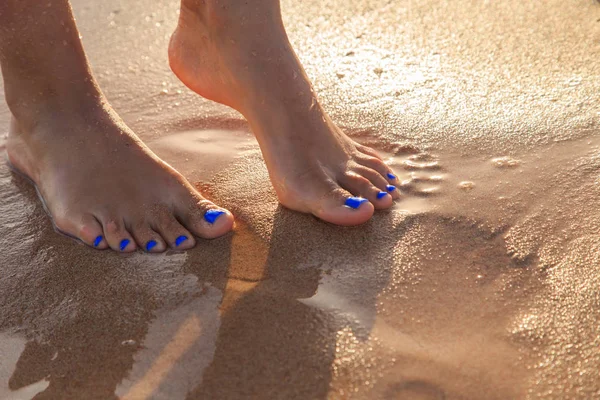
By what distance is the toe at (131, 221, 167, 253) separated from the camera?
1.52 metres

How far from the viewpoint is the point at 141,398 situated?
1.15 m

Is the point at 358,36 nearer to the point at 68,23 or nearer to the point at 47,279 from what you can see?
the point at 68,23

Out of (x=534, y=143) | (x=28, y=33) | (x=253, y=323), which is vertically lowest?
(x=253, y=323)

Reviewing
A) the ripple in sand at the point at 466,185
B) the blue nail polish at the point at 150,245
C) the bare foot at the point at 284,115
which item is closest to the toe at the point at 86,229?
the blue nail polish at the point at 150,245

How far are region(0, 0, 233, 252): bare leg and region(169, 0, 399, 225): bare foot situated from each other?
0.68 ft

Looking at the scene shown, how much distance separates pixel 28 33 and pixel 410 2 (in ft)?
5.27

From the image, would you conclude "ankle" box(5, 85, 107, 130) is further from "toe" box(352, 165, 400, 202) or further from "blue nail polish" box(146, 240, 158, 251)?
"toe" box(352, 165, 400, 202)

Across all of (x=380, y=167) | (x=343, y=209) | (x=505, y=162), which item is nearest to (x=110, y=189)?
(x=343, y=209)

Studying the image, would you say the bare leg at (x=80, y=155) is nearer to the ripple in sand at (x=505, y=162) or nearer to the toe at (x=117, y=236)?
the toe at (x=117, y=236)

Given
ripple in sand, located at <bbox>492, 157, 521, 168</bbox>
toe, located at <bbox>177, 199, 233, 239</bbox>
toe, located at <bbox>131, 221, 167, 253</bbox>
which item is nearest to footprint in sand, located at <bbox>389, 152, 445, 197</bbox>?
ripple in sand, located at <bbox>492, 157, 521, 168</bbox>

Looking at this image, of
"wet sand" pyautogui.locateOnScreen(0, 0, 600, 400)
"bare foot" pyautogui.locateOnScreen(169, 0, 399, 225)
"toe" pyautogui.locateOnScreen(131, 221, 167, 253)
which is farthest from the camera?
"bare foot" pyautogui.locateOnScreen(169, 0, 399, 225)

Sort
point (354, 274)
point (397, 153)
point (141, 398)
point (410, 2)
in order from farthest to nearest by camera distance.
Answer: point (410, 2) → point (397, 153) → point (354, 274) → point (141, 398)

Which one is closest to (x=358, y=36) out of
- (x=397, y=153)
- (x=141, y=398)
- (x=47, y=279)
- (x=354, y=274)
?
(x=397, y=153)

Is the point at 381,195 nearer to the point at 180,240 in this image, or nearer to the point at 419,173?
the point at 419,173
